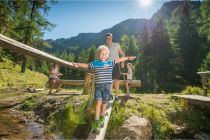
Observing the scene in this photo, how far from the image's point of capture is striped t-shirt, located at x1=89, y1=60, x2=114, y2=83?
6.89 meters

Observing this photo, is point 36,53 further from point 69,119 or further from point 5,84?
point 5,84

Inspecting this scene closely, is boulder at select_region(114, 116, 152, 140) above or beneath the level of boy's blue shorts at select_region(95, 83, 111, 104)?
beneath

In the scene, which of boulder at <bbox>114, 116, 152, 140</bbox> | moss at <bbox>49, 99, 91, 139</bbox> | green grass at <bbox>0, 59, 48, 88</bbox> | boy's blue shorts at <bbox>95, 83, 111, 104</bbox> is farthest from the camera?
green grass at <bbox>0, 59, 48, 88</bbox>

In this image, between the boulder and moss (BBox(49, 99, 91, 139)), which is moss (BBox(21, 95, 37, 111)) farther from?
the boulder

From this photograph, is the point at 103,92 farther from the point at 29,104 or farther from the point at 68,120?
the point at 29,104

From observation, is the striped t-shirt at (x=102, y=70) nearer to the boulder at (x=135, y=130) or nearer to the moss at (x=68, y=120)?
the boulder at (x=135, y=130)

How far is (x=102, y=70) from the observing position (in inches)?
274

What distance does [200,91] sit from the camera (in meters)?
15.7

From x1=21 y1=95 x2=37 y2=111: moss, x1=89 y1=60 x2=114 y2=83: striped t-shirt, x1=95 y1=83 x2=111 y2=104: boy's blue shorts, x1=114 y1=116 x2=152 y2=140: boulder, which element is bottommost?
x1=114 y1=116 x2=152 y2=140: boulder

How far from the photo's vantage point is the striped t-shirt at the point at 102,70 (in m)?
6.89

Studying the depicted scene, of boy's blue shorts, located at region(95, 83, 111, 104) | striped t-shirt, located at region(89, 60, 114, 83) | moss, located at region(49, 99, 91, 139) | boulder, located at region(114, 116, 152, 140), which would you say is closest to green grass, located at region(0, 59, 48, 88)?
moss, located at region(49, 99, 91, 139)

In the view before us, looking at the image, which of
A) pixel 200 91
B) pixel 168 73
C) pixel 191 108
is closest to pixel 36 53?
pixel 191 108

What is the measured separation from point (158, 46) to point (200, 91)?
1564 inches

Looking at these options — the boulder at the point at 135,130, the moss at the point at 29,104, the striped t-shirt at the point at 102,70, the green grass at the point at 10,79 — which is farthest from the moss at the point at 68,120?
the green grass at the point at 10,79
